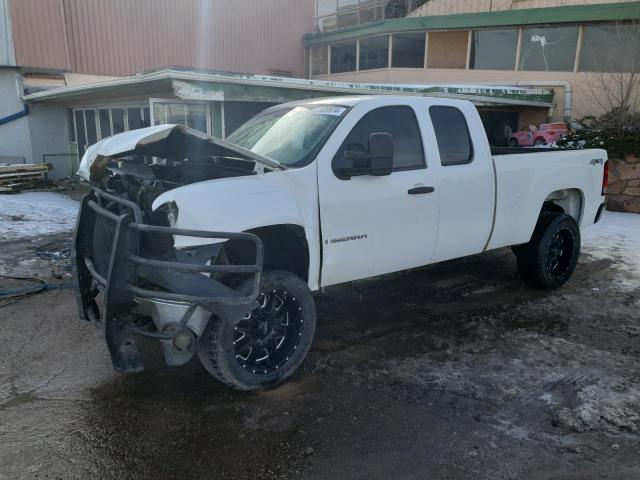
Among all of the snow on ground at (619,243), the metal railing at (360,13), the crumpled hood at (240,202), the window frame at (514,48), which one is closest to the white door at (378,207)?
the crumpled hood at (240,202)

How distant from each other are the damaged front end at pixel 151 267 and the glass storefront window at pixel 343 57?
23.5 meters

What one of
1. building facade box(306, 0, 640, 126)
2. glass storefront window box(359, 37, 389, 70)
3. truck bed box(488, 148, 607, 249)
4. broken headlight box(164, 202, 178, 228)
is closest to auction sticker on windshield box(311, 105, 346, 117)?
broken headlight box(164, 202, 178, 228)

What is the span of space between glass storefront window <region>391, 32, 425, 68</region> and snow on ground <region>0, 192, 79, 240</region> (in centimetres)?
1622

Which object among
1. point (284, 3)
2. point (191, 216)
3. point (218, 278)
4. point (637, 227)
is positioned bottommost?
point (637, 227)

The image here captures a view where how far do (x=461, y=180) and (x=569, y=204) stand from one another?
233cm

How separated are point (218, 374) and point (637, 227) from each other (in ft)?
30.5

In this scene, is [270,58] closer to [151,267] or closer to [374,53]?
[374,53]

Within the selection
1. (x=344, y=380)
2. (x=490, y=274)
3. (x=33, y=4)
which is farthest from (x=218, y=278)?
(x=33, y=4)

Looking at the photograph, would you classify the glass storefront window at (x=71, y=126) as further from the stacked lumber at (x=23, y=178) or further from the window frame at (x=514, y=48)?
the window frame at (x=514, y=48)

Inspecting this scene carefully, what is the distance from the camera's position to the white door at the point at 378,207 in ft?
13.0

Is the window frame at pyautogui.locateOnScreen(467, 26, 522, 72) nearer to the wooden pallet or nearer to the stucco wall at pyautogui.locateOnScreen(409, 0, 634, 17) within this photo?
the stucco wall at pyautogui.locateOnScreen(409, 0, 634, 17)

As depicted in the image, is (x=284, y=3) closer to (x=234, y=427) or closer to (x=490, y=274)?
(x=490, y=274)

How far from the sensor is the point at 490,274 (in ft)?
22.1

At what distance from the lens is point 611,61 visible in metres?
18.2
